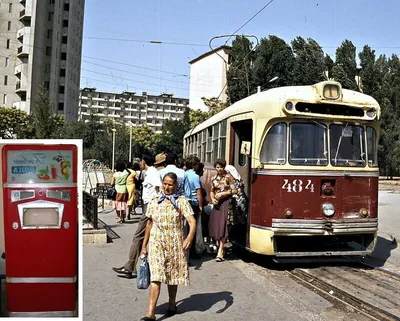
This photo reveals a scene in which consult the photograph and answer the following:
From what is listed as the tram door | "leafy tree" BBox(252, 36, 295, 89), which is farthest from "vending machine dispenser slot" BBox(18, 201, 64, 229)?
"leafy tree" BBox(252, 36, 295, 89)

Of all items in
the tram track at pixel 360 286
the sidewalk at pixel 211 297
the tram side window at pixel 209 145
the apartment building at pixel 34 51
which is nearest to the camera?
the sidewalk at pixel 211 297

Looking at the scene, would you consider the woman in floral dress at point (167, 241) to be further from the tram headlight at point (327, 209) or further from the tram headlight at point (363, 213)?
the tram headlight at point (363, 213)

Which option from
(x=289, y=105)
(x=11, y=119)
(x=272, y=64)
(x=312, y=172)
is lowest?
(x=312, y=172)

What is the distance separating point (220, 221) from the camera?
8.91 meters

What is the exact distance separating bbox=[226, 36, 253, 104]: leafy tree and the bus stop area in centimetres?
3558

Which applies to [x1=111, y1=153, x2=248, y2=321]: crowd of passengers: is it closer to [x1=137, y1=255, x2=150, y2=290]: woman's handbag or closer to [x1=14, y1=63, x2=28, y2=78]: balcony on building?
[x1=137, y1=255, x2=150, y2=290]: woman's handbag

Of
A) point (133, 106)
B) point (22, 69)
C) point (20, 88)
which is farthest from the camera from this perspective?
point (133, 106)

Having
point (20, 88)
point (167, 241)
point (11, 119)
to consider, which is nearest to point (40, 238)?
point (167, 241)

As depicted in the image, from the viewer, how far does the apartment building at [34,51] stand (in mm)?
61625

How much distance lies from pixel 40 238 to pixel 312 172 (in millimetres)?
5586

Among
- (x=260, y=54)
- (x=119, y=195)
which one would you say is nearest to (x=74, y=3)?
(x=260, y=54)

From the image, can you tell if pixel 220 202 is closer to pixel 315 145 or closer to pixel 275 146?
pixel 275 146

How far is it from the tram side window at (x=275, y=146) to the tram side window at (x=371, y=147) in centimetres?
153

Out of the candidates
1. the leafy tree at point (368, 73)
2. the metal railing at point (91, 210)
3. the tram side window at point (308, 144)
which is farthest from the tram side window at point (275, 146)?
the leafy tree at point (368, 73)
